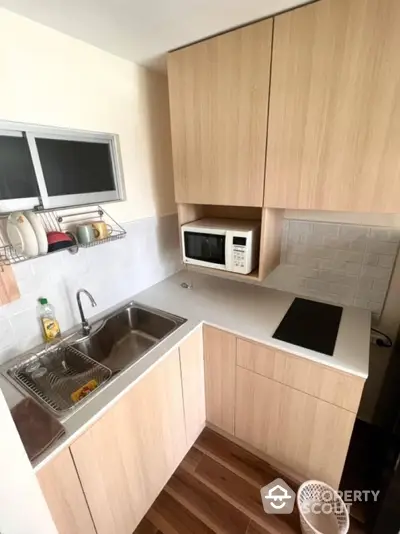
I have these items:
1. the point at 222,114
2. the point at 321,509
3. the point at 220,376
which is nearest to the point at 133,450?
the point at 220,376

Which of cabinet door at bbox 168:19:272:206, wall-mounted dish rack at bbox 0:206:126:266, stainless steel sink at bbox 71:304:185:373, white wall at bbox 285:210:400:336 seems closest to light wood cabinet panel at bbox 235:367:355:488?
stainless steel sink at bbox 71:304:185:373

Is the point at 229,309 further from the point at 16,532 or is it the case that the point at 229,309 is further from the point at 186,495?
the point at 16,532

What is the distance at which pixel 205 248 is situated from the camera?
1524 millimetres

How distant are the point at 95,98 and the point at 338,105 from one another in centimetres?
115

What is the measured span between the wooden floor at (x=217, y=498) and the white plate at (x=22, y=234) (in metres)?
1.45

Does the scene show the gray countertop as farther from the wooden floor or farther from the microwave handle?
the wooden floor

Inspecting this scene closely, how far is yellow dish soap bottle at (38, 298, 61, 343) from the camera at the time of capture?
1.25 m

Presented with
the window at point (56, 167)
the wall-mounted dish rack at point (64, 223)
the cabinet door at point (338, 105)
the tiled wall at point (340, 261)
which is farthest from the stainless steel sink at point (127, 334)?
the cabinet door at point (338, 105)

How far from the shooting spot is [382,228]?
54.9 inches

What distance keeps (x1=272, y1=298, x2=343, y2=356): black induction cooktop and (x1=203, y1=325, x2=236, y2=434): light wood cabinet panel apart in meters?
0.28

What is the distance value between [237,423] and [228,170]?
148 centimetres

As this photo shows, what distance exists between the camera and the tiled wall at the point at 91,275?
3.86ft

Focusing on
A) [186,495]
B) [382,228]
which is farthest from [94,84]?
[186,495]

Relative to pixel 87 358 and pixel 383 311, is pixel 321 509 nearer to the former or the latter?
pixel 383 311
